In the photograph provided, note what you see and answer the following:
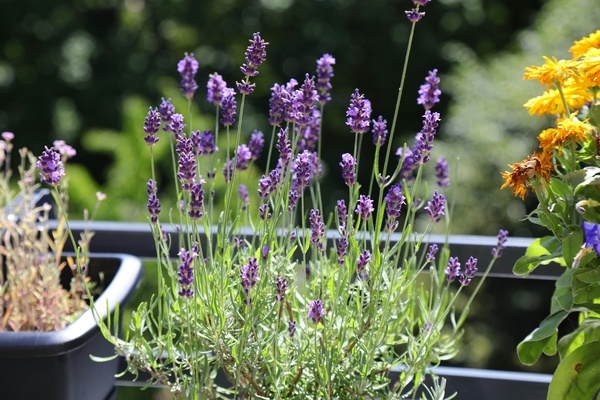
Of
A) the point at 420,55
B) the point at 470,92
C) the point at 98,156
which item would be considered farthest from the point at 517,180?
the point at 98,156

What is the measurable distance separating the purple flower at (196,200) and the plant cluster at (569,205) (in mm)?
415

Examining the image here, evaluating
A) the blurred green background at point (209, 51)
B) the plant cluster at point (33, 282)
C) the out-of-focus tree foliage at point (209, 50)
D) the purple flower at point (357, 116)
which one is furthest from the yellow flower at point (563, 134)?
the out-of-focus tree foliage at point (209, 50)

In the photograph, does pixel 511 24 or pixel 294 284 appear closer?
pixel 294 284

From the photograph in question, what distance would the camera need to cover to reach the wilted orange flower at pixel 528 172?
124cm

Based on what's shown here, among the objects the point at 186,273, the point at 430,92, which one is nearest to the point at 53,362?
the point at 186,273

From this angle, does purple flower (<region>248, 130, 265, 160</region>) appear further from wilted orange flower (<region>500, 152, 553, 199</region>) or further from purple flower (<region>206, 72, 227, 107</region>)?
wilted orange flower (<region>500, 152, 553, 199</region>)

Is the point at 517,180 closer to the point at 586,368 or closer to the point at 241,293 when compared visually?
the point at 586,368

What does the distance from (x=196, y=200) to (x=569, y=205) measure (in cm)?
54

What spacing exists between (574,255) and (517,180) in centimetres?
13

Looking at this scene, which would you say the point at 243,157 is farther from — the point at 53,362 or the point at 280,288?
the point at 53,362

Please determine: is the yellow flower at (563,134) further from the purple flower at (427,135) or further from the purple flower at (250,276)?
the purple flower at (250,276)

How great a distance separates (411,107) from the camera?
7.78m

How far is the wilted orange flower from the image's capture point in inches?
48.8

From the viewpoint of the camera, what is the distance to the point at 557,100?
1386mm
